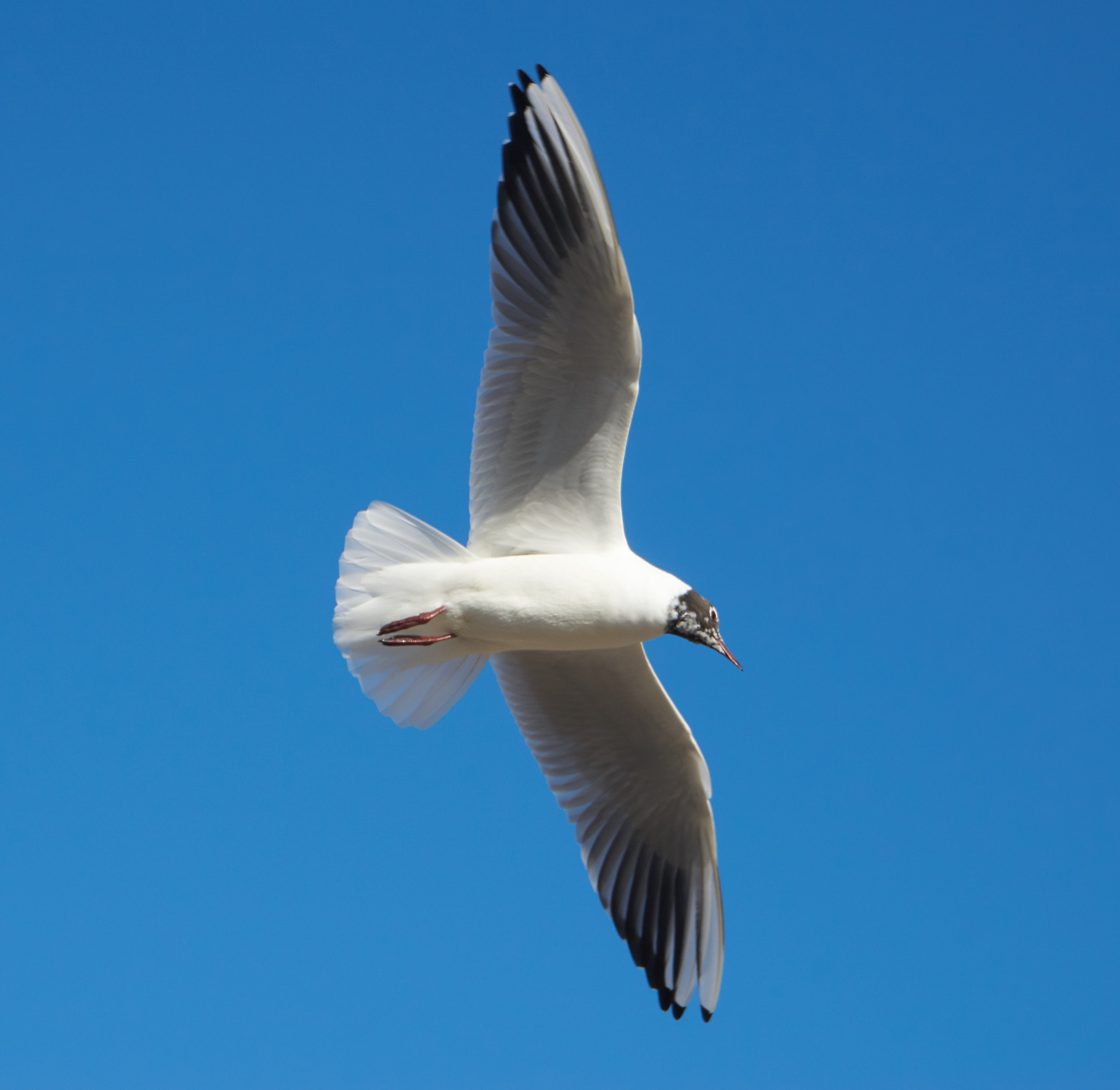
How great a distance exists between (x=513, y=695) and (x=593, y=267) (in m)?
1.93

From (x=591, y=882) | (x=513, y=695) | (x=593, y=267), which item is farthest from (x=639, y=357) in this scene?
(x=591, y=882)

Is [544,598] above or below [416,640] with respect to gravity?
above

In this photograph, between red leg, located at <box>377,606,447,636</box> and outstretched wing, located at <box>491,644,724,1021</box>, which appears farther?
outstretched wing, located at <box>491,644,724,1021</box>

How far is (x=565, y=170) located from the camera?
4539 millimetres

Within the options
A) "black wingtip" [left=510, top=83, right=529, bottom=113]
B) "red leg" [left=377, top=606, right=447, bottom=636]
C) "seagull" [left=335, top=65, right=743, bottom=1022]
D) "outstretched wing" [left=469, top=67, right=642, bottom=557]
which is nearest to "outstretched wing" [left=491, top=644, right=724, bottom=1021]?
"seagull" [left=335, top=65, right=743, bottom=1022]

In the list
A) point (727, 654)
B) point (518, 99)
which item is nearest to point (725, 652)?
point (727, 654)

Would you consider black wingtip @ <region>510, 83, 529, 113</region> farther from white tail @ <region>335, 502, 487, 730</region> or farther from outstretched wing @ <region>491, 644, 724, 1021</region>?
outstretched wing @ <region>491, 644, 724, 1021</region>

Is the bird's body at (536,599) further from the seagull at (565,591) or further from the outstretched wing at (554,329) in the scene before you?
the outstretched wing at (554,329)

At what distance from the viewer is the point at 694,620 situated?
484 centimetres

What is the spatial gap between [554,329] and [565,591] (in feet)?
2.98

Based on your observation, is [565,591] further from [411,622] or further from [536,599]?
[411,622]

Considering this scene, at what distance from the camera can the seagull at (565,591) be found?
15.0ft

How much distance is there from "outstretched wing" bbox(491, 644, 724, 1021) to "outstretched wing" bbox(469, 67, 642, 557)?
91 centimetres

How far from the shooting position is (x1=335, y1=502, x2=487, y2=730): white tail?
4840mm
